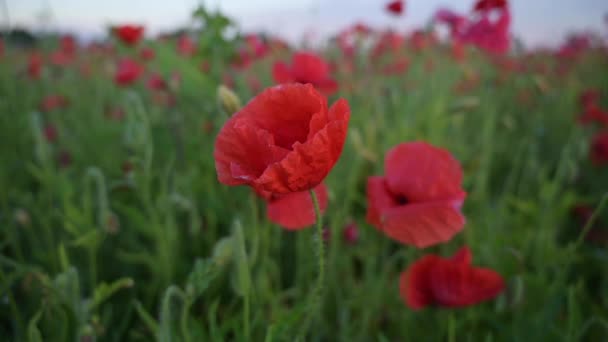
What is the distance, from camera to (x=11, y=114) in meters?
A: 2.68

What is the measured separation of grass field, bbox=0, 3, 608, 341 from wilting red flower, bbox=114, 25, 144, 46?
0.15 m

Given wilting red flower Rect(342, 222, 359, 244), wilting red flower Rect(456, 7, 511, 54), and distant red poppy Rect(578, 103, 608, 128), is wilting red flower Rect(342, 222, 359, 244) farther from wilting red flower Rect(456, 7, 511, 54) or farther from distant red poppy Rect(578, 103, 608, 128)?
distant red poppy Rect(578, 103, 608, 128)

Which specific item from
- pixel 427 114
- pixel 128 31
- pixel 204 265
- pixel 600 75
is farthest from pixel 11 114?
pixel 600 75

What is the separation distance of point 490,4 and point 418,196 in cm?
102

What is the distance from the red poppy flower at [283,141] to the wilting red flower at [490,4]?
1.21 m

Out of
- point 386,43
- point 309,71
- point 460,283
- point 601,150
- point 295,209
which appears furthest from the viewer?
point 386,43

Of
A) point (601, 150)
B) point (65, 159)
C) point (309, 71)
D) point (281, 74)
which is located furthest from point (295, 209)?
point (601, 150)

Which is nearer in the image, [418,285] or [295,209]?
[295,209]

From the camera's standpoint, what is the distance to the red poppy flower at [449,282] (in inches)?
36.9

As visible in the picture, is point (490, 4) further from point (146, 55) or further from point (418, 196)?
point (146, 55)

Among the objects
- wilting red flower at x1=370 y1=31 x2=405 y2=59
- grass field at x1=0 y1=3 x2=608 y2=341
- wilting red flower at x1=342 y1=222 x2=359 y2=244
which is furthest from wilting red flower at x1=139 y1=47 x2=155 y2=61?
wilting red flower at x1=342 y1=222 x2=359 y2=244

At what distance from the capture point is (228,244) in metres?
0.84

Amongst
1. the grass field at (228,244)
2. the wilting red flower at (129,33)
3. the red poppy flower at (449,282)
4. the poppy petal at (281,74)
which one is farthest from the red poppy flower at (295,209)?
the wilting red flower at (129,33)

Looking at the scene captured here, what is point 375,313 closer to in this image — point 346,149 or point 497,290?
point 497,290
